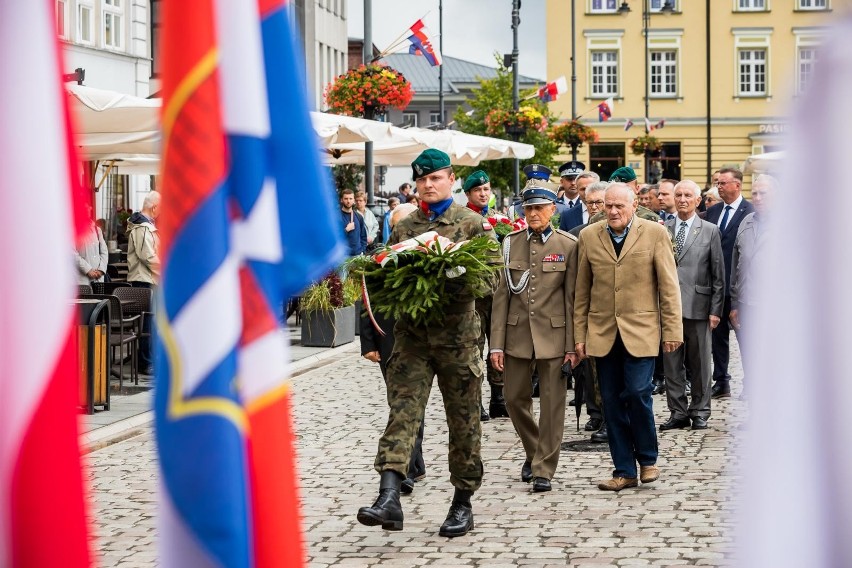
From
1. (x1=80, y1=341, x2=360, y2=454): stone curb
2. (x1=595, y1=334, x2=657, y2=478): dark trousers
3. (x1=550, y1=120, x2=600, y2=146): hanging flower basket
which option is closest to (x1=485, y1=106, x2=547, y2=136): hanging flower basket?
(x1=550, y1=120, x2=600, y2=146): hanging flower basket

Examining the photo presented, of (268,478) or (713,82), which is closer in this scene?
(268,478)

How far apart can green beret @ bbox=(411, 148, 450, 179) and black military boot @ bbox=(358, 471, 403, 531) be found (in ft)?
5.73

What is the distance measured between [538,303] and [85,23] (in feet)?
79.9

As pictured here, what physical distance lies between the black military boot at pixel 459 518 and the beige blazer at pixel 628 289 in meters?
1.95

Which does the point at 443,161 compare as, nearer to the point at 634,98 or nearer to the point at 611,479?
the point at 611,479

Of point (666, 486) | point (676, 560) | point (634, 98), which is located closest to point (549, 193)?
point (666, 486)

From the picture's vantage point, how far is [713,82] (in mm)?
70562

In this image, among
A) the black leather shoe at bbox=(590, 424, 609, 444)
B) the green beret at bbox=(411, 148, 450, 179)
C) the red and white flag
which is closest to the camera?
the red and white flag

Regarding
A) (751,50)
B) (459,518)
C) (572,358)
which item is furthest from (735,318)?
(751,50)

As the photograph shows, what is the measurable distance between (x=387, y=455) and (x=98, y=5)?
26657 mm

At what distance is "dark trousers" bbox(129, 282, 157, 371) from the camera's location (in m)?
15.5

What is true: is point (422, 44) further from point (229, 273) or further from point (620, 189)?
point (229, 273)

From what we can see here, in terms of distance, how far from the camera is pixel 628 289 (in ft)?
31.9

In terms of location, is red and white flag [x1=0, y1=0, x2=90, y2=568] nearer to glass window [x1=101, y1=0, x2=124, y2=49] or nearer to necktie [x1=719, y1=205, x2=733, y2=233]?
necktie [x1=719, y1=205, x2=733, y2=233]
